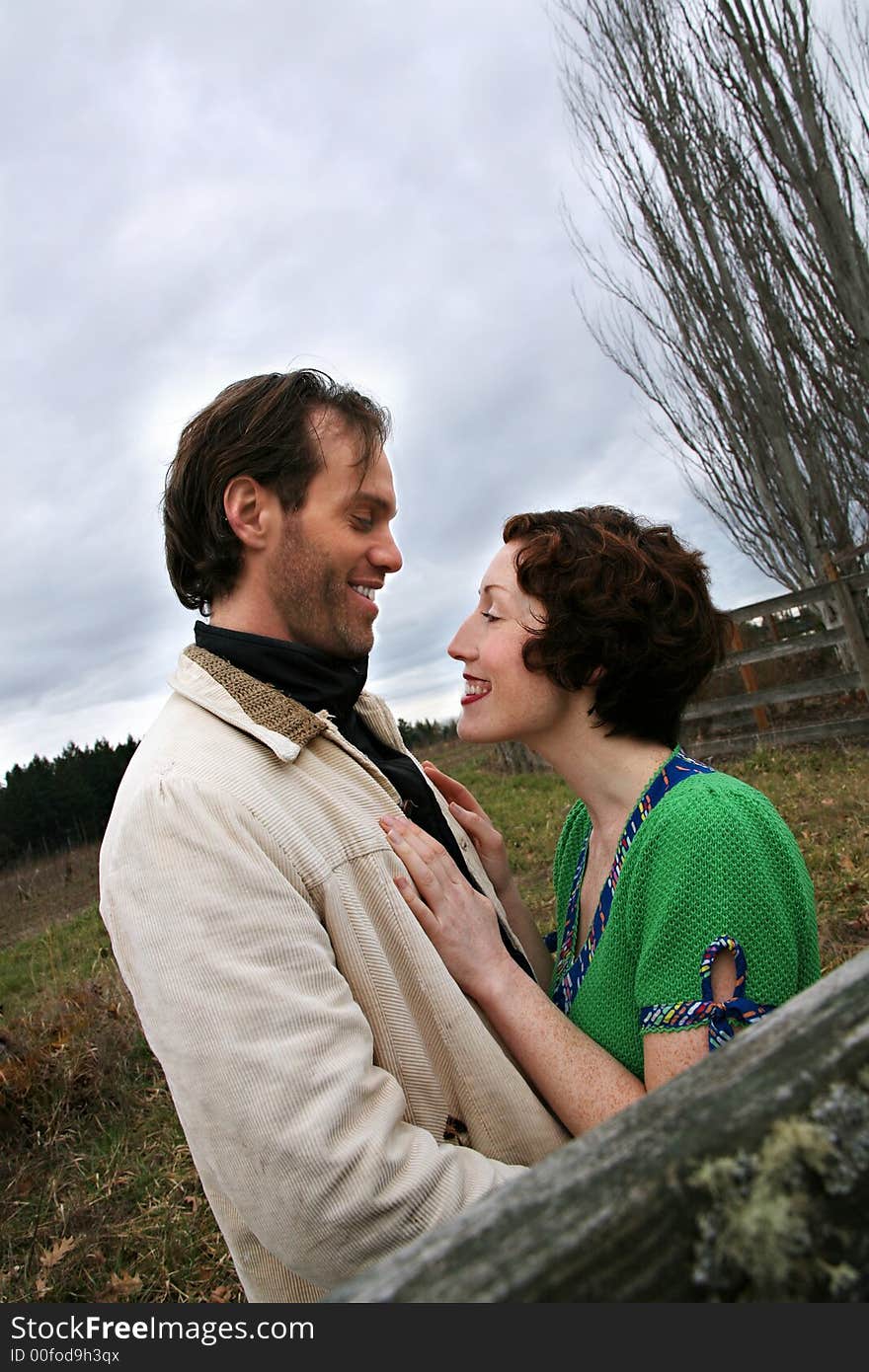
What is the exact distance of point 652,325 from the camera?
1277cm

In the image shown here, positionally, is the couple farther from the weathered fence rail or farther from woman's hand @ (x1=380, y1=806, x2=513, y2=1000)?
the weathered fence rail

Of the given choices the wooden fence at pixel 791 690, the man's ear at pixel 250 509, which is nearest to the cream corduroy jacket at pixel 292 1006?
the man's ear at pixel 250 509

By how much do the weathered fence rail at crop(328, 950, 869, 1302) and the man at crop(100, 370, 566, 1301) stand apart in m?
1.06

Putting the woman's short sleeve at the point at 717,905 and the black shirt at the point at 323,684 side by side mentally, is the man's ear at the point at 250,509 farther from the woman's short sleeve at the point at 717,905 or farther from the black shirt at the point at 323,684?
the woman's short sleeve at the point at 717,905

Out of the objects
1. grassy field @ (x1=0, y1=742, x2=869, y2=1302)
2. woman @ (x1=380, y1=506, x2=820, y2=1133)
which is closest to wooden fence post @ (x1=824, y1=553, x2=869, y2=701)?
grassy field @ (x1=0, y1=742, x2=869, y2=1302)

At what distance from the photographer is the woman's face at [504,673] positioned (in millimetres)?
2217

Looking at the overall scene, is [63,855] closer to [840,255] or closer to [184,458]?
[840,255]

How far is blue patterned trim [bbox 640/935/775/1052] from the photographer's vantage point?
1583 millimetres

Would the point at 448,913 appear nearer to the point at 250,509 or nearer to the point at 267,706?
the point at 267,706

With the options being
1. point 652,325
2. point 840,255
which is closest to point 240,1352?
point 840,255

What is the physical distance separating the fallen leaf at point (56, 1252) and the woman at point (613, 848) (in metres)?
2.67

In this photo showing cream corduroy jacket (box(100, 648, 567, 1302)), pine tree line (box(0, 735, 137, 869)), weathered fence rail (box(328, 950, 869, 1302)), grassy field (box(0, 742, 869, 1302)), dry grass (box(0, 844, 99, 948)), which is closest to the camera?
weathered fence rail (box(328, 950, 869, 1302))

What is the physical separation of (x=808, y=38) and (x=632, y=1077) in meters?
12.2

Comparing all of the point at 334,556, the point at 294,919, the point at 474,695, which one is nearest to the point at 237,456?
the point at 334,556
